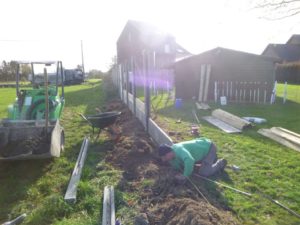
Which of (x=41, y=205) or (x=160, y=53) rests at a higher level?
(x=160, y=53)

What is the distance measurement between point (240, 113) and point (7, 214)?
10204 millimetres

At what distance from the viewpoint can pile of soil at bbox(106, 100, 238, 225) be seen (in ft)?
11.6

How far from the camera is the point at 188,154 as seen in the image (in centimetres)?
473

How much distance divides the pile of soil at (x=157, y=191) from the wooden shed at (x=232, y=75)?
411 inches

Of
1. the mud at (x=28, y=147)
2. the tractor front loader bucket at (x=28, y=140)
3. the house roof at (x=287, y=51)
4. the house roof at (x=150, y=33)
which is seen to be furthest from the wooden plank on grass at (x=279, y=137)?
the house roof at (x=287, y=51)

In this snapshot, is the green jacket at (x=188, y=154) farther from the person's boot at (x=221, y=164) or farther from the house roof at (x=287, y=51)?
the house roof at (x=287, y=51)

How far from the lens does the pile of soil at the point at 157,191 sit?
353 cm

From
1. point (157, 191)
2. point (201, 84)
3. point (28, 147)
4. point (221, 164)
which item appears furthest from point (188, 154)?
point (201, 84)

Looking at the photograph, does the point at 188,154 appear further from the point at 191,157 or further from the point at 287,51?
the point at 287,51

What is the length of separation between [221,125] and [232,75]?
7543 mm

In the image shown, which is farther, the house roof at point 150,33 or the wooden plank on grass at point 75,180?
the house roof at point 150,33

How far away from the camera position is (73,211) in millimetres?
4035

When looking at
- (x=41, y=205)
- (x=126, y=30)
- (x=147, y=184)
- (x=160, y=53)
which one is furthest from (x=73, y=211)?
(x=126, y=30)

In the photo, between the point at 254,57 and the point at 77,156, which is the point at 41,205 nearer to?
the point at 77,156
